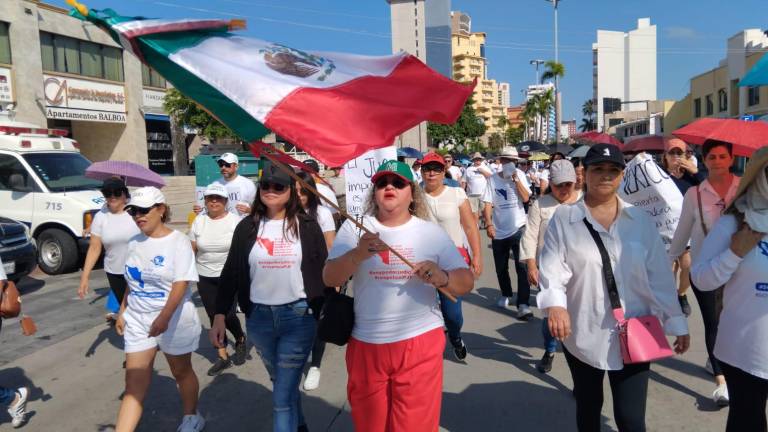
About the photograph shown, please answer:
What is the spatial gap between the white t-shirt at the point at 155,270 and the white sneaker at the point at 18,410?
1.38 meters

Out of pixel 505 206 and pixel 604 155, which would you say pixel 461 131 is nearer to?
pixel 505 206

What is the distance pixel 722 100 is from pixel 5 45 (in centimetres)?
4299

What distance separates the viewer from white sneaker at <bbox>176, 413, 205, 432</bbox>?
3.91m

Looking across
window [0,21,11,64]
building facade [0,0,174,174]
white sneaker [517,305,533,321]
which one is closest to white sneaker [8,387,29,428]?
white sneaker [517,305,533,321]

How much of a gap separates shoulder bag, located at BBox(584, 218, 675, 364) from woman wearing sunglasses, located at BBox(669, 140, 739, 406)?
1.32 metres

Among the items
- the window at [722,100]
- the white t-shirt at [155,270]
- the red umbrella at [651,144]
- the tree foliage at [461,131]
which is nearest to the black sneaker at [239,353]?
the white t-shirt at [155,270]

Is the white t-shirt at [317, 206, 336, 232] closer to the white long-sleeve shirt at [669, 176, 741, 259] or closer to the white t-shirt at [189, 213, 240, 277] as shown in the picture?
the white t-shirt at [189, 213, 240, 277]

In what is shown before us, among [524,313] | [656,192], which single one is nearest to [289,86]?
[656,192]

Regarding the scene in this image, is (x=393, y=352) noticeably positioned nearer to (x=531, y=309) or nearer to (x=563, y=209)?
(x=563, y=209)

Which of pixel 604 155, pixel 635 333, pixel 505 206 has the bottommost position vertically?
pixel 635 333

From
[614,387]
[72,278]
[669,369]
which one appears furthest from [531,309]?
[72,278]

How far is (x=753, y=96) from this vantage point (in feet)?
111

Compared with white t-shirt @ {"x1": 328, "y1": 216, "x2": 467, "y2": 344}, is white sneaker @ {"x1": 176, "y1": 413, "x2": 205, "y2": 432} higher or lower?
lower

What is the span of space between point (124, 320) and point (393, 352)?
2065 mm
